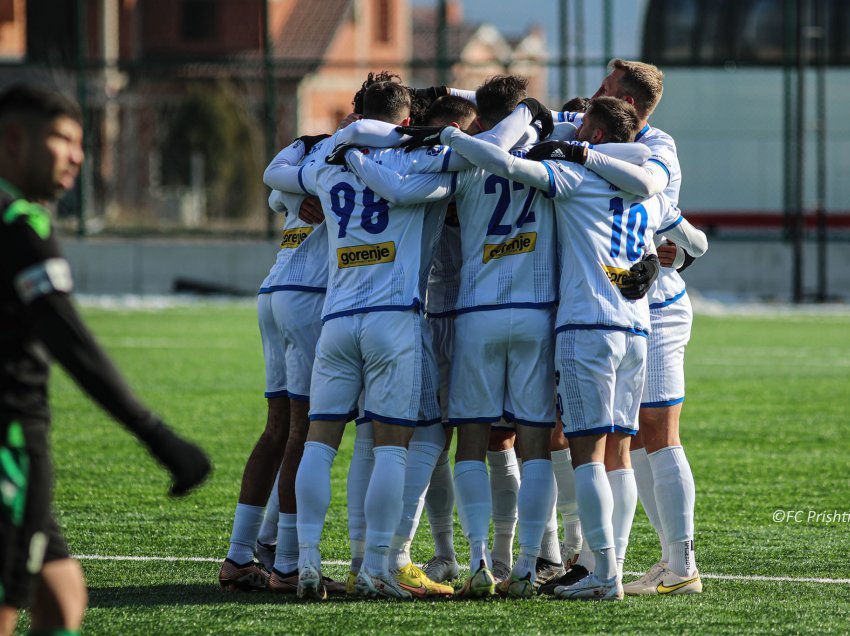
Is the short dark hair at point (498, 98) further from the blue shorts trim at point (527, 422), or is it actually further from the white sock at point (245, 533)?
the white sock at point (245, 533)

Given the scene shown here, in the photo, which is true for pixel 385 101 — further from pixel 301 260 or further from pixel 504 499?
pixel 504 499

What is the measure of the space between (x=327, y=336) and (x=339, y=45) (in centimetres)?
2903

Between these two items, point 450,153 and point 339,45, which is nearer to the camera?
point 450,153

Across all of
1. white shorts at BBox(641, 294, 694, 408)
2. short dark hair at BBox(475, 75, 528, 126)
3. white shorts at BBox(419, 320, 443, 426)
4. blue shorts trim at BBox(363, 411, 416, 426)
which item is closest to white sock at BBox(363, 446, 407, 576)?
blue shorts trim at BBox(363, 411, 416, 426)

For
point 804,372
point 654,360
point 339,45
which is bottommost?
point 804,372

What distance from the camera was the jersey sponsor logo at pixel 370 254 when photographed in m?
5.00

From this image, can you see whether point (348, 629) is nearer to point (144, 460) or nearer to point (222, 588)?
point (222, 588)

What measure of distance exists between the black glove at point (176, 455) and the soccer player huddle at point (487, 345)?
1.89 metres

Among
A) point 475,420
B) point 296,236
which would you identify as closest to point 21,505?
point 475,420

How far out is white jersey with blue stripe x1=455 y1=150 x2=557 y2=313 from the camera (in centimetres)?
503

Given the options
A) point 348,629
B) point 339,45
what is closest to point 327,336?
point 348,629

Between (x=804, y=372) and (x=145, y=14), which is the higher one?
(x=145, y=14)

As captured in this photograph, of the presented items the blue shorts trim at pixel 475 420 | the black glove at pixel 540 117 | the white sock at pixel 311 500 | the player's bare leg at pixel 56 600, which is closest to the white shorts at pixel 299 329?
the white sock at pixel 311 500

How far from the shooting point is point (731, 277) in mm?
19859
